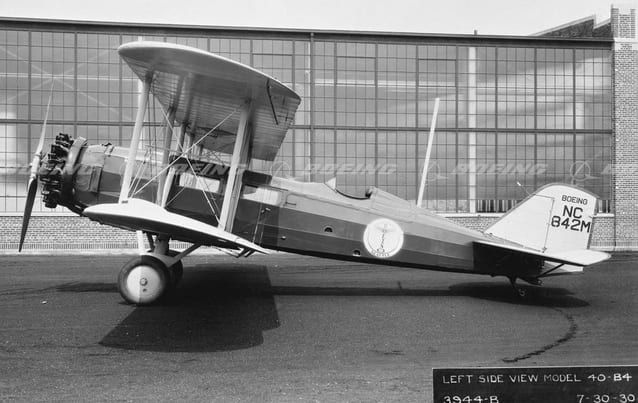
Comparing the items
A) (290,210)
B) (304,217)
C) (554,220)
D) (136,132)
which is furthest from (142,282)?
(554,220)

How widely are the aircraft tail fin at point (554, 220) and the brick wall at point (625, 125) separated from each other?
47.2 feet

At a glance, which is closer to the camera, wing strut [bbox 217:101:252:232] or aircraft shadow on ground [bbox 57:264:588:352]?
aircraft shadow on ground [bbox 57:264:588:352]

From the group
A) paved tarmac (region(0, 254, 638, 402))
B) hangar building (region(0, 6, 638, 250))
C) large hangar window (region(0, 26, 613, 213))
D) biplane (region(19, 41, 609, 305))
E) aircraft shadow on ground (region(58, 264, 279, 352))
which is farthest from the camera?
large hangar window (region(0, 26, 613, 213))

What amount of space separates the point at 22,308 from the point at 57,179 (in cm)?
208

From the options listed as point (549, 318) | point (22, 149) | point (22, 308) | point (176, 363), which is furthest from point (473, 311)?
point (22, 149)

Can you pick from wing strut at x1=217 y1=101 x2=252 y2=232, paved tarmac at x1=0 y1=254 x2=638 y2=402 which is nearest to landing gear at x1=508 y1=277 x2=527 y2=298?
paved tarmac at x1=0 y1=254 x2=638 y2=402

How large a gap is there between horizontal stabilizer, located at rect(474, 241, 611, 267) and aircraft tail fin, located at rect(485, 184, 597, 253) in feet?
0.77

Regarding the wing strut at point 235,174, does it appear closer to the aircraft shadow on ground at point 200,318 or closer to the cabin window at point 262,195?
the cabin window at point 262,195

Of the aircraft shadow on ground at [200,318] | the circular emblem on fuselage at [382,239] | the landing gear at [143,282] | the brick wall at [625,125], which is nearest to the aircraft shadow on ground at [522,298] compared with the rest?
the circular emblem on fuselage at [382,239]

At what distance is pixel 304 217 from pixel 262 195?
2.65 ft

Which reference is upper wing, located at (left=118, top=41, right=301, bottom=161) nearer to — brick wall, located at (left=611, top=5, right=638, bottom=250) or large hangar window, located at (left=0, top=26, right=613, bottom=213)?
large hangar window, located at (left=0, top=26, right=613, bottom=213)

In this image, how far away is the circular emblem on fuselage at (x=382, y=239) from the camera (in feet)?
31.3

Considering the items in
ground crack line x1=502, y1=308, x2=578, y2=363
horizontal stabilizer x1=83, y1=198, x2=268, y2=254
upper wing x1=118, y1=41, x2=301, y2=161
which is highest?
upper wing x1=118, y1=41, x2=301, y2=161

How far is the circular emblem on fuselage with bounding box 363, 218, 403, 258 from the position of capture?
953 cm
